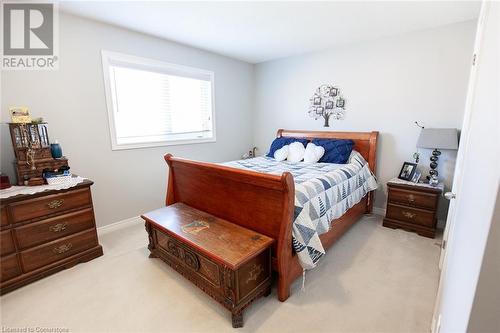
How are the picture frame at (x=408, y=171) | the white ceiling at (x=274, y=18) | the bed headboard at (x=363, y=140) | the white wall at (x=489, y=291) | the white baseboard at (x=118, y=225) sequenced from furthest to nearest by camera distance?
1. the bed headboard at (x=363, y=140)
2. the picture frame at (x=408, y=171)
3. the white baseboard at (x=118, y=225)
4. the white ceiling at (x=274, y=18)
5. the white wall at (x=489, y=291)

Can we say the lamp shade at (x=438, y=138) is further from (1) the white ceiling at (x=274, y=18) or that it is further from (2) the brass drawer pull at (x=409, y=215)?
(1) the white ceiling at (x=274, y=18)

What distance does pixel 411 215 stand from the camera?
2.72 metres

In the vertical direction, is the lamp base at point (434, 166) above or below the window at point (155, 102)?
below

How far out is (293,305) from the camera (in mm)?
1685

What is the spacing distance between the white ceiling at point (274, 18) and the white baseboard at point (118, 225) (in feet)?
7.63

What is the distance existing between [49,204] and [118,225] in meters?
1.02

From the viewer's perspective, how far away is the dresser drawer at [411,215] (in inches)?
103

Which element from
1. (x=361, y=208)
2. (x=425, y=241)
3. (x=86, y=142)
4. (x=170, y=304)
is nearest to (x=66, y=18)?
(x=86, y=142)

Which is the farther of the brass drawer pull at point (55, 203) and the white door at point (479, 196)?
the brass drawer pull at point (55, 203)

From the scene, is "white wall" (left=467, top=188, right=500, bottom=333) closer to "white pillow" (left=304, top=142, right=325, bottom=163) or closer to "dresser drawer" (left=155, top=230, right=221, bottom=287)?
"dresser drawer" (left=155, top=230, right=221, bottom=287)

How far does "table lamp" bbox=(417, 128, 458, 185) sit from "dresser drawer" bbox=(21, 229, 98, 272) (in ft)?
12.0

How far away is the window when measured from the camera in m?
2.78

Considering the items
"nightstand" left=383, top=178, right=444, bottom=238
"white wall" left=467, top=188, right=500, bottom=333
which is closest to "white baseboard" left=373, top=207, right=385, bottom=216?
"nightstand" left=383, top=178, right=444, bottom=238

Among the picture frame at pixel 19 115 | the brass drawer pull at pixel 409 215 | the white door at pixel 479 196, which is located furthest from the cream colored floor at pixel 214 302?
the picture frame at pixel 19 115
